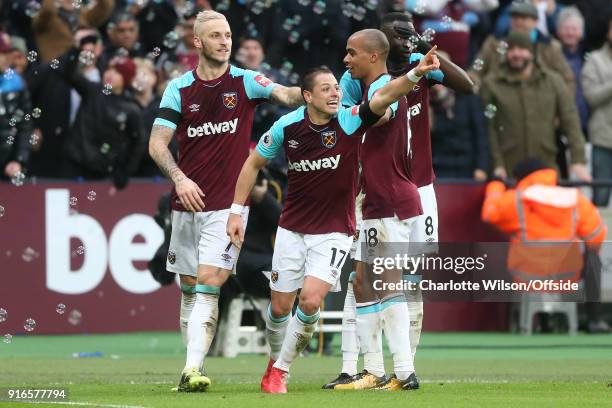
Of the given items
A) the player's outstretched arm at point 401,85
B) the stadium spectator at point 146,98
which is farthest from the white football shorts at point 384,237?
the stadium spectator at point 146,98

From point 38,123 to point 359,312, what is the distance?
7.53 meters

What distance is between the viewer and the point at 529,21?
1967cm

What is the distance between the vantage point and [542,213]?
1905 cm

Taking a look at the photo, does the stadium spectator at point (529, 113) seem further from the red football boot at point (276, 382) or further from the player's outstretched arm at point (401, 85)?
the player's outstretched arm at point (401, 85)

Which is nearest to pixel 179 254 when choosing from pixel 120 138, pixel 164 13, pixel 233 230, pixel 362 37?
pixel 233 230

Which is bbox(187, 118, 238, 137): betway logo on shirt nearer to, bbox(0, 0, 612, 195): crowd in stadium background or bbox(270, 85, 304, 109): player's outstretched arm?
bbox(270, 85, 304, 109): player's outstretched arm

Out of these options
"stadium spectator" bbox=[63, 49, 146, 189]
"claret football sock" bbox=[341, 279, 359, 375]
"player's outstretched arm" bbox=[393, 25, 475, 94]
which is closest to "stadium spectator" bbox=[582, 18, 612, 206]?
"stadium spectator" bbox=[63, 49, 146, 189]

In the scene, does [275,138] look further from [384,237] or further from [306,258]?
[384,237]

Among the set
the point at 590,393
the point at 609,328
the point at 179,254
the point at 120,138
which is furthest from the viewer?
the point at 609,328

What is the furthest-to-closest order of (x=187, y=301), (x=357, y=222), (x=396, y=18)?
(x=357, y=222)
(x=187, y=301)
(x=396, y=18)

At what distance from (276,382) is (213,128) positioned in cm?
195

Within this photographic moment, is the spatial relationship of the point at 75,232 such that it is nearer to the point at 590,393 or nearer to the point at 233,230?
the point at 233,230

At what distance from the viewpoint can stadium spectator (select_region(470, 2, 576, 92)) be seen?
19656 millimetres

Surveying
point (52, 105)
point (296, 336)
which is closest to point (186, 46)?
point (52, 105)
